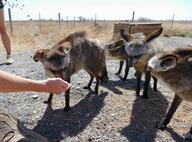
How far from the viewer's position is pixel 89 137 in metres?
5.38

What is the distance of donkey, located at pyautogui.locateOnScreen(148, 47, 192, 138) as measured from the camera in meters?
5.13

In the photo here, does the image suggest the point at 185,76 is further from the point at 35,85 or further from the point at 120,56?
the point at 120,56

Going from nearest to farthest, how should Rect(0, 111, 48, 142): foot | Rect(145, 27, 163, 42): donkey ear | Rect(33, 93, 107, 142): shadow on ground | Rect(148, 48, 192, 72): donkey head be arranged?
1. Rect(0, 111, 48, 142): foot
2. Rect(148, 48, 192, 72): donkey head
3. Rect(33, 93, 107, 142): shadow on ground
4. Rect(145, 27, 163, 42): donkey ear

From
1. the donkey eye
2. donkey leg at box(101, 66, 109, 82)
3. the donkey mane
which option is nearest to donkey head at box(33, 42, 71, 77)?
the donkey mane

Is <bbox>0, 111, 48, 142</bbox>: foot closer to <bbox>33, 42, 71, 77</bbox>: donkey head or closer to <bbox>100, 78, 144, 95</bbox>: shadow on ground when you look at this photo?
<bbox>33, 42, 71, 77</bbox>: donkey head

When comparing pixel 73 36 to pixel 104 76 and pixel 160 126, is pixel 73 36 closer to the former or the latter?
pixel 104 76

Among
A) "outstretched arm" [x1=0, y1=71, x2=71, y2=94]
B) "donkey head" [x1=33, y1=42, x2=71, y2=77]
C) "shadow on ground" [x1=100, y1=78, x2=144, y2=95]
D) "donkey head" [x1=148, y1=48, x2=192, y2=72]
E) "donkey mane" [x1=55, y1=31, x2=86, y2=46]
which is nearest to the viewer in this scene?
"outstretched arm" [x1=0, y1=71, x2=71, y2=94]

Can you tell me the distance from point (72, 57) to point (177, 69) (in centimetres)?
217

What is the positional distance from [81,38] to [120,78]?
85.1 inches

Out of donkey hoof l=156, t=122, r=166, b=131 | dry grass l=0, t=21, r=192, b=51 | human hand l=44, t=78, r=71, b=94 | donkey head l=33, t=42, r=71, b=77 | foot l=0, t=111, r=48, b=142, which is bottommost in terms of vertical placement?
dry grass l=0, t=21, r=192, b=51

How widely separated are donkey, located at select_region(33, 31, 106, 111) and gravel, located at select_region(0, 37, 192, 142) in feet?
0.94

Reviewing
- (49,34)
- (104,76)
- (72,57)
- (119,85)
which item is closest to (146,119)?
(72,57)

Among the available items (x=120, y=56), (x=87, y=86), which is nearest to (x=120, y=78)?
(x=120, y=56)

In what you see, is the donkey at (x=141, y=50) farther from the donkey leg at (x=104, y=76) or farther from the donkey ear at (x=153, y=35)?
the donkey leg at (x=104, y=76)
